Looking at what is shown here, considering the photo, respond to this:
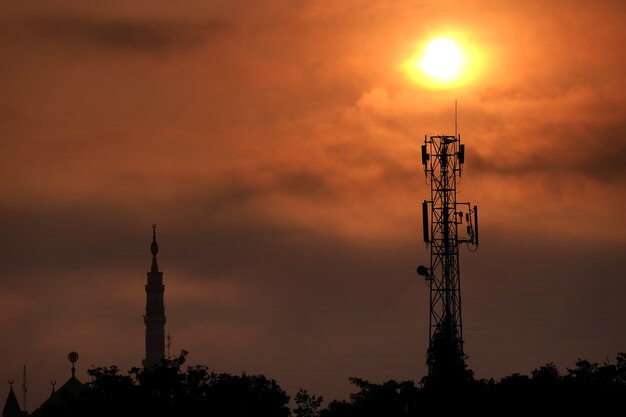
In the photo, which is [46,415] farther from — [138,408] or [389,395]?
[389,395]

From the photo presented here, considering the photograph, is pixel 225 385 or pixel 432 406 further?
pixel 225 385

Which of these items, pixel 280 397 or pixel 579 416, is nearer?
pixel 579 416

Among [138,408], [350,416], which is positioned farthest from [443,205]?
[138,408]

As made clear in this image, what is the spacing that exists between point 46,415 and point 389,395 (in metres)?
21.9

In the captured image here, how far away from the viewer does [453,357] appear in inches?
4481

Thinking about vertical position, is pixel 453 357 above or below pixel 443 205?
below

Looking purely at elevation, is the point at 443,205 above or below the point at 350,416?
above

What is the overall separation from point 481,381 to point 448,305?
Answer: 25.2 feet

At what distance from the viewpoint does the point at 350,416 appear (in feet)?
394

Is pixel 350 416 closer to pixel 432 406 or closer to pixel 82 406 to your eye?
pixel 432 406

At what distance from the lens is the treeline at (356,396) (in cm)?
11312

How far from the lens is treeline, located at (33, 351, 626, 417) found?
113 m

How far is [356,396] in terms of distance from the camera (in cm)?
12562

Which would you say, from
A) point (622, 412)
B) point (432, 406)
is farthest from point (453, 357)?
point (622, 412)
